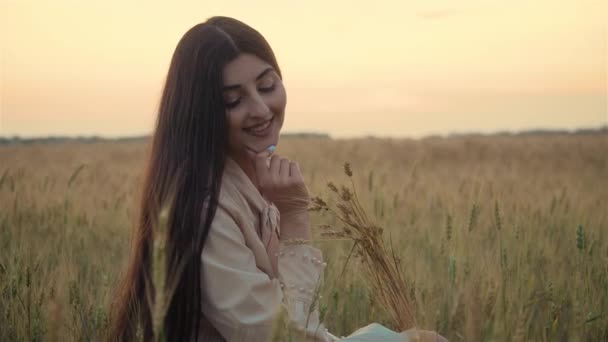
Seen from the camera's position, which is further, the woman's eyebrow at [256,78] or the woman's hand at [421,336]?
the woman's eyebrow at [256,78]

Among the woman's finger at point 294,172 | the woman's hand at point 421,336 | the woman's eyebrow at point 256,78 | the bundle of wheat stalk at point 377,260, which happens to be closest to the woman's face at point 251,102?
the woman's eyebrow at point 256,78

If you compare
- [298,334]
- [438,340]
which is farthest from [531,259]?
[298,334]

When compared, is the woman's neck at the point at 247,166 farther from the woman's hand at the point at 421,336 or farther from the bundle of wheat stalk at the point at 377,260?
the woman's hand at the point at 421,336

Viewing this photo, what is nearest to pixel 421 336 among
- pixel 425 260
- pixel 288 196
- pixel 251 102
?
pixel 288 196

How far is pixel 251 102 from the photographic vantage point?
188cm

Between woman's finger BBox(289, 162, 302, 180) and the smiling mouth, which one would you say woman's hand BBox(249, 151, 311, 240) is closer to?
woman's finger BBox(289, 162, 302, 180)

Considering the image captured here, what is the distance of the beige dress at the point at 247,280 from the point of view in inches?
61.4

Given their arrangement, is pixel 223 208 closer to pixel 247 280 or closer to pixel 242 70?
pixel 247 280

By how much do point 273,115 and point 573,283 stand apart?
165 cm

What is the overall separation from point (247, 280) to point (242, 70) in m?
0.60

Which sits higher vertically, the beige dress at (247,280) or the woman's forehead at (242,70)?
the woman's forehead at (242,70)

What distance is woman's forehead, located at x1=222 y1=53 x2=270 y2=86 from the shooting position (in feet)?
6.10

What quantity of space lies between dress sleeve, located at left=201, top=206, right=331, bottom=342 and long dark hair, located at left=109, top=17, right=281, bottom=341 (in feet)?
0.09

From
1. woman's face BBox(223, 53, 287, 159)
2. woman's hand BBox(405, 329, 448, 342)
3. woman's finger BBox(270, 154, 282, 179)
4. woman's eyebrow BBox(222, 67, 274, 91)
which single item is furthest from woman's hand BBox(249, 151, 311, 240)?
woman's hand BBox(405, 329, 448, 342)
